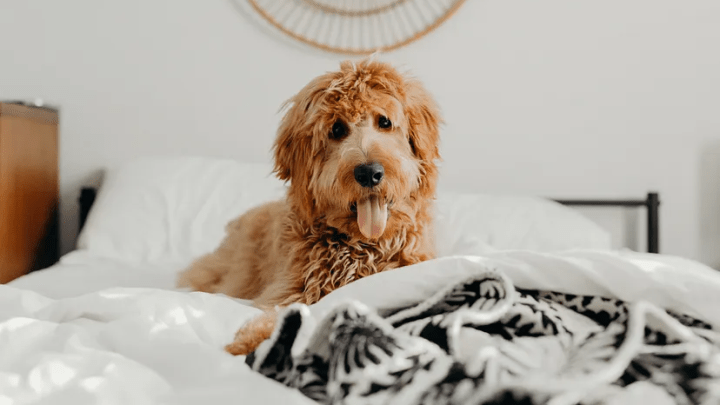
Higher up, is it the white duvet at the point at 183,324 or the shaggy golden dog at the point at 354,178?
the shaggy golden dog at the point at 354,178

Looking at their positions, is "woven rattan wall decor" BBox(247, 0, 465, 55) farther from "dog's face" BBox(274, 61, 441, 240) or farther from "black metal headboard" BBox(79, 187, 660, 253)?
"dog's face" BBox(274, 61, 441, 240)

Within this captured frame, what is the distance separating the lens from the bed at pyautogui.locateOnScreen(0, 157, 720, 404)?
566 millimetres

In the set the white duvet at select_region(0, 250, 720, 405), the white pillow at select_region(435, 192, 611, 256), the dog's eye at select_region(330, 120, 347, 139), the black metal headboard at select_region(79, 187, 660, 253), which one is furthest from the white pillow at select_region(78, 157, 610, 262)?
the white duvet at select_region(0, 250, 720, 405)

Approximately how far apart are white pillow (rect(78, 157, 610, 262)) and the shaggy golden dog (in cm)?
65

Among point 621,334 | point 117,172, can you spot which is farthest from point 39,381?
point 117,172

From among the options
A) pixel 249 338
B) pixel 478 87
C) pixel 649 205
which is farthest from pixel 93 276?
pixel 649 205

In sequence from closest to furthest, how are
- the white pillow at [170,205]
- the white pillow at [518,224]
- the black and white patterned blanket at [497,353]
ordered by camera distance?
1. the black and white patterned blanket at [497,353]
2. the white pillow at [518,224]
3. the white pillow at [170,205]

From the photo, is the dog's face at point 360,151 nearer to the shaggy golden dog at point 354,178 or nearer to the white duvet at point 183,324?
the shaggy golden dog at point 354,178

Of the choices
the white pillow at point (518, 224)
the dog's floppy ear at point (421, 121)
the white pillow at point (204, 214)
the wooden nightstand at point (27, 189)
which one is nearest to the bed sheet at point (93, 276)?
the white pillow at point (204, 214)

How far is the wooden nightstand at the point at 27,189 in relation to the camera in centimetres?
227

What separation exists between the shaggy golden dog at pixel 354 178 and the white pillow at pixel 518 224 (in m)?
0.64

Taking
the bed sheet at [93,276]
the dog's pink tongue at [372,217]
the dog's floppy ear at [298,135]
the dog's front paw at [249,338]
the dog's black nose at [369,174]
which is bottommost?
the bed sheet at [93,276]

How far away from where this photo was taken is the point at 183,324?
959mm

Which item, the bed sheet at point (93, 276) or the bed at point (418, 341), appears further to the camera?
the bed sheet at point (93, 276)
